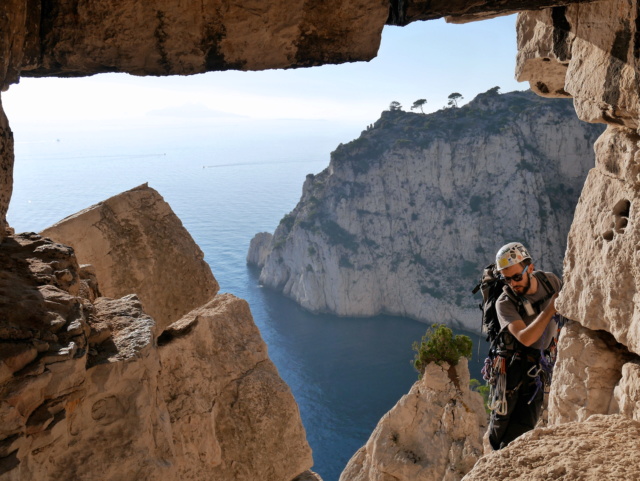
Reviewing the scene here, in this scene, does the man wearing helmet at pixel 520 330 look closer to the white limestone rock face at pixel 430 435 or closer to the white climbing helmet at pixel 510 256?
the white climbing helmet at pixel 510 256

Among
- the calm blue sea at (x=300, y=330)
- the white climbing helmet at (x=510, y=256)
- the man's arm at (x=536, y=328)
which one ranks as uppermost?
the white climbing helmet at (x=510, y=256)

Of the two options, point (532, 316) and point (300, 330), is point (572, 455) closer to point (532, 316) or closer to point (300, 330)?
point (532, 316)

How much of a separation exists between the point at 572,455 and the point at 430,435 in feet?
41.0

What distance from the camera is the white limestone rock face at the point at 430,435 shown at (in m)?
14.2

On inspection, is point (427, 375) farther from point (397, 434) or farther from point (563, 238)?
point (563, 238)

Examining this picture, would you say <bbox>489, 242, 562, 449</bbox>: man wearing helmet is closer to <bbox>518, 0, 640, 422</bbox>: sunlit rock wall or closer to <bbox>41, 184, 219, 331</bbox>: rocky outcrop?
<bbox>518, 0, 640, 422</bbox>: sunlit rock wall

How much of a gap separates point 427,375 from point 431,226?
53.9m

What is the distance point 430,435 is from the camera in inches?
583

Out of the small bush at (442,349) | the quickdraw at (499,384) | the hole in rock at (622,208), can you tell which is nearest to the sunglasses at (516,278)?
the quickdraw at (499,384)

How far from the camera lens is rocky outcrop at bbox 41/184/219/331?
5371 millimetres

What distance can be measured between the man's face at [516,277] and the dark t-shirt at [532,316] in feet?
0.25

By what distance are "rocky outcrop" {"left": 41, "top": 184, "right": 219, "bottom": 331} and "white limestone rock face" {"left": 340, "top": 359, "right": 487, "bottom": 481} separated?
10648 mm

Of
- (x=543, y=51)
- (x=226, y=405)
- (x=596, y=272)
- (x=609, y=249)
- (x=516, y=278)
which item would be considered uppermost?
(x=543, y=51)

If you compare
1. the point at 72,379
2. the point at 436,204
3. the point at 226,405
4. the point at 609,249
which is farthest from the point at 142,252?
the point at 436,204
